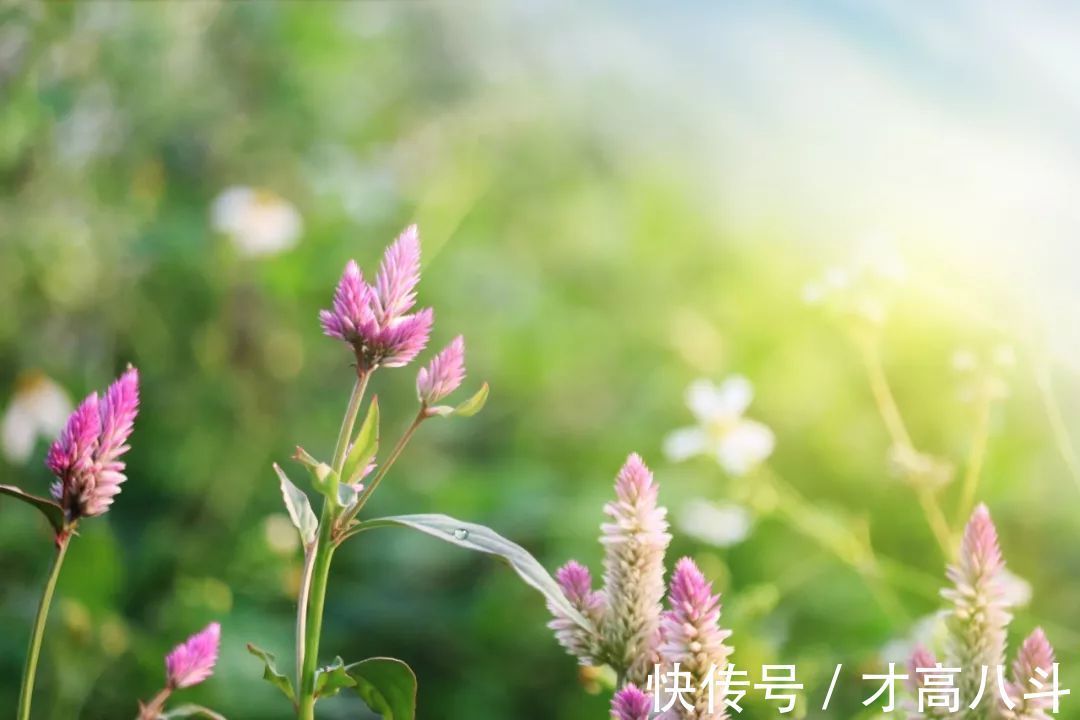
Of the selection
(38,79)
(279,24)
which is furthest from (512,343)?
(38,79)

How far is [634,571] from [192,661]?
9.2 inches

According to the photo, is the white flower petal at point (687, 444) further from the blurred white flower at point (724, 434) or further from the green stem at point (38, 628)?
the green stem at point (38, 628)

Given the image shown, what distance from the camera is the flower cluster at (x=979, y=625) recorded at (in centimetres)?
60

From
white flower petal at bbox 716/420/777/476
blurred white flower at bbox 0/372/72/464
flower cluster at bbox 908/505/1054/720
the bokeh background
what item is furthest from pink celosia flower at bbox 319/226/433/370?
blurred white flower at bbox 0/372/72/464

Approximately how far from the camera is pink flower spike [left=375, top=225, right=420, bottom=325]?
1.86 feet

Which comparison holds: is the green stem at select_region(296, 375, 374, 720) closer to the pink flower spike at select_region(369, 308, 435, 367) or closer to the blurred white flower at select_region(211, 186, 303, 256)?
the pink flower spike at select_region(369, 308, 435, 367)

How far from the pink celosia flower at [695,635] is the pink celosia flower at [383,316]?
172mm

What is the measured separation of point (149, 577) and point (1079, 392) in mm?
1219

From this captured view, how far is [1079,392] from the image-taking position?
1473mm

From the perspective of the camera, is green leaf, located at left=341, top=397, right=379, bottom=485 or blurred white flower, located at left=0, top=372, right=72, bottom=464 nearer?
green leaf, located at left=341, top=397, right=379, bottom=485

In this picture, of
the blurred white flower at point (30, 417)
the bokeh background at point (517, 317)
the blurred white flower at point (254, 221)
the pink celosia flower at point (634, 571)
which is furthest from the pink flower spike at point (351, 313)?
the blurred white flower at point (254, 221)

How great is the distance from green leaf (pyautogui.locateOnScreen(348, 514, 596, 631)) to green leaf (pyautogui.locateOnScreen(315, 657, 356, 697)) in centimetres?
7

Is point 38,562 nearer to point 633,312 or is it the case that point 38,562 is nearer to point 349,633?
point 349,633

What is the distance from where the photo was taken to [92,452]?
0.55 m
